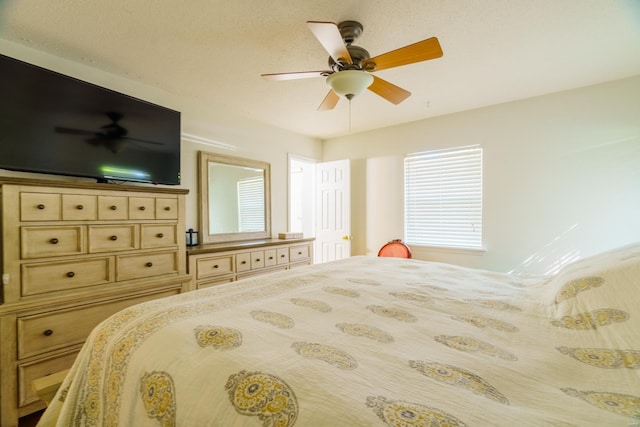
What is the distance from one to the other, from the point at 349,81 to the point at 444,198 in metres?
2.36

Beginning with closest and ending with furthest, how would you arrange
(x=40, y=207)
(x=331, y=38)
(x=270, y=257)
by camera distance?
1. (x=331, y=38)
2. (x=40, y=207)
3. (x=270, y=257)

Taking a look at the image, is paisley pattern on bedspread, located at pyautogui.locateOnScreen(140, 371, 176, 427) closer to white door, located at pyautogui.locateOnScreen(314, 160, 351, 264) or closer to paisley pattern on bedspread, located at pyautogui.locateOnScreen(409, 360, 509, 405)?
paisley pattern on bedspread, located at pyautogui.locateOnScreen(409, 360, 509, 405)

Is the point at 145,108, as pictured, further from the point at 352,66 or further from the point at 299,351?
the point at 299,351

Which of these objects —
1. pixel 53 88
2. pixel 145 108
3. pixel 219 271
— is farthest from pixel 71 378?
pixel 145 108

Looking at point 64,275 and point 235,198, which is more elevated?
point 235,198

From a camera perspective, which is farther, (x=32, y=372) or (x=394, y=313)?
(x=32, y=372)

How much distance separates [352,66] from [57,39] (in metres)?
2.13

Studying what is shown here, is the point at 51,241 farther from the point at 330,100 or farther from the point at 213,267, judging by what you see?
the point at 330,100

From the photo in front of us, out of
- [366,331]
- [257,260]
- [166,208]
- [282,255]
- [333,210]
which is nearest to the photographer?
[366,331]

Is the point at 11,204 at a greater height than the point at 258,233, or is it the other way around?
the point at 11,204

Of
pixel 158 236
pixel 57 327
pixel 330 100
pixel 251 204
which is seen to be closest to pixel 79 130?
pixel 158 236

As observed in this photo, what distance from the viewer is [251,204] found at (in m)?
3.62

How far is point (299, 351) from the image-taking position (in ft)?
2.56

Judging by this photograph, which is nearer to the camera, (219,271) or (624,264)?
(624,264)
